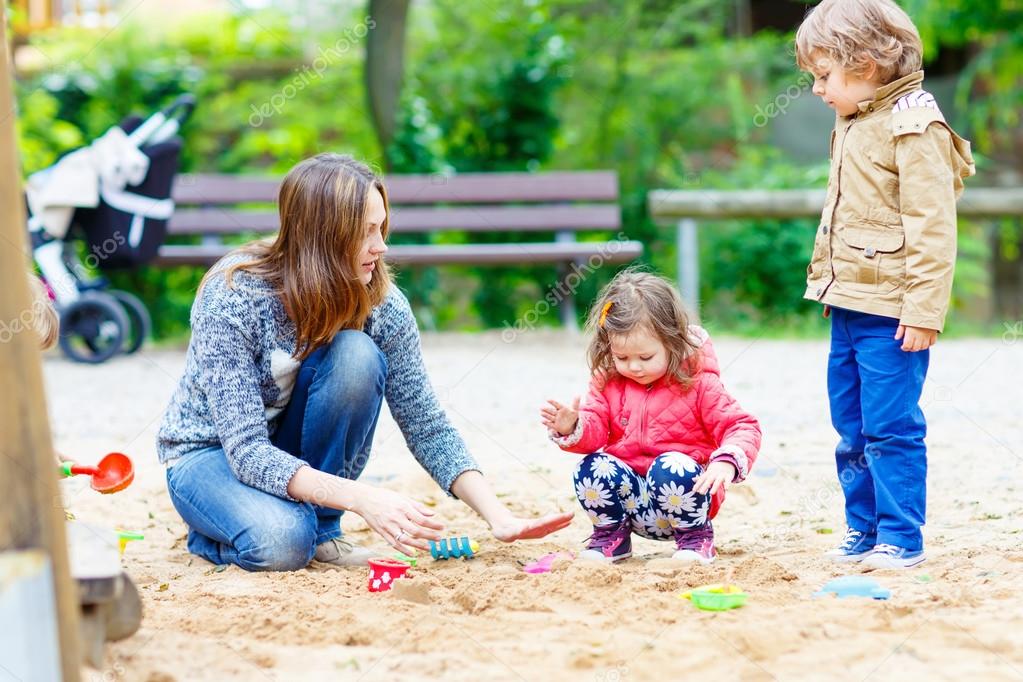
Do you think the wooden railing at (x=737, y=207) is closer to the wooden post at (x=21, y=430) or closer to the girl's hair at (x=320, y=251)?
the girl's hair at (x=320, y=251)

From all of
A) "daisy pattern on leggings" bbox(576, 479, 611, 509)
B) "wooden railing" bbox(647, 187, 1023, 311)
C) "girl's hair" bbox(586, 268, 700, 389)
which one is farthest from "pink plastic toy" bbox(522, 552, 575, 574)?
"wooden railing" bbox(647, 187, 1023, 311)

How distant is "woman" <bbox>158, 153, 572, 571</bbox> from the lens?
267 cm

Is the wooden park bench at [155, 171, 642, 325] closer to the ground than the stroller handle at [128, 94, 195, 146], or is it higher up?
closer to the ground

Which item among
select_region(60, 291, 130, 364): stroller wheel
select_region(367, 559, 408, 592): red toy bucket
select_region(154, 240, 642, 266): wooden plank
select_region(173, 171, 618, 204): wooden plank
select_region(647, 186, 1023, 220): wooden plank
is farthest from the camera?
select_region(173, 171, 618, 204): wooden plank

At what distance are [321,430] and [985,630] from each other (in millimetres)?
1492

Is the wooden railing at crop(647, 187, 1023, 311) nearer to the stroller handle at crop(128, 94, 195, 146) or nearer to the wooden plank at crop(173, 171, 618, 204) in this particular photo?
the wooden plank at crop(173, 171, 618, 204)

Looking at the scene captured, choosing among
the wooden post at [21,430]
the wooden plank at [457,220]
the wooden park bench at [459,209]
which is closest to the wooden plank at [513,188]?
the wooden park bench at [459,209]

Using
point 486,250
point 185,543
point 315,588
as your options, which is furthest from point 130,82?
point 315,588

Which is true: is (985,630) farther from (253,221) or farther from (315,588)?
(253,221)

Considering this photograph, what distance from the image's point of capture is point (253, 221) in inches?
316

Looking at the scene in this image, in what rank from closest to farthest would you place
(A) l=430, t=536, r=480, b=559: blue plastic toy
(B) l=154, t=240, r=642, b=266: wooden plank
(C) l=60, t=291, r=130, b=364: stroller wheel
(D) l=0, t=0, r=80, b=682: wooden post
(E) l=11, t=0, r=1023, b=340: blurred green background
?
(D) l=0, t=0, r=80, b=682: wooden post → (A) l=430, t=536, r=480, b=559: blue plastic toy → (C) l=60, t=291, r=130, b=364: stroller wheel → (B) l=154, t=240, r=642, b=266: wooden plank → (E) l=11, t=0, r=1023, b=340: blurred green background

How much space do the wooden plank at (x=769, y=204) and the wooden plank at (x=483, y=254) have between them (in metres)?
0.51

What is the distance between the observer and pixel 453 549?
9.40 feet

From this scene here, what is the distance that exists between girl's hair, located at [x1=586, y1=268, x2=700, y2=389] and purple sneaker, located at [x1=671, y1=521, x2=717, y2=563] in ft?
1.10
